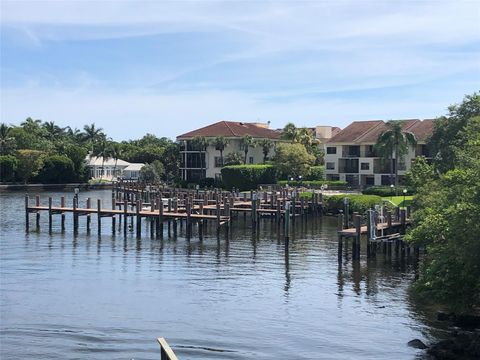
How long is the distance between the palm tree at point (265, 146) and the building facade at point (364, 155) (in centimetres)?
1079

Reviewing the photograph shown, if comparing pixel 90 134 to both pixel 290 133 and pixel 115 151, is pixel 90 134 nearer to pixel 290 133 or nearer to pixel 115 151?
pixel 115 151

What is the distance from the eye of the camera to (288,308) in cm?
2886

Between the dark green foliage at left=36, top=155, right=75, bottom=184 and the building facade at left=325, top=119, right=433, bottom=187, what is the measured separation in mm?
52173

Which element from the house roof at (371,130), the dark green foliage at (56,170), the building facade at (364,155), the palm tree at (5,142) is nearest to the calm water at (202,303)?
the building facade at (364,155)

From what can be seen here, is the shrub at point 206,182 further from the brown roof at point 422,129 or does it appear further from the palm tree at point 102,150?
the palm tree at point 102,150

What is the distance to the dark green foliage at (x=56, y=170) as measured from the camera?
123031 mm

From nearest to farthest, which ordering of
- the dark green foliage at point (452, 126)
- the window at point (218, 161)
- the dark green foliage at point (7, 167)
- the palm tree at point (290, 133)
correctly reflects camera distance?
1. the dark green foliage at point (452, 126)
2. the palm tree at point (290, 133)
3. the window at point (218, 161)
4. the dark green foliage at point (7, 167)

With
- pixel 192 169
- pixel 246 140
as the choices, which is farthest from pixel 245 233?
pixel 192 169

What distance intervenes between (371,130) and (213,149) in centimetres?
2466

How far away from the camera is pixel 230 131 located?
105 meters

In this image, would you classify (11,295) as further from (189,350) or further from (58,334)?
(189,350)

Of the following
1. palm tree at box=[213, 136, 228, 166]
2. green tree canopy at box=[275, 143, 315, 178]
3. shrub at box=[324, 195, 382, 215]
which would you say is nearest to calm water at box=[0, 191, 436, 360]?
shrub at box=[324, 195, 382, 215]

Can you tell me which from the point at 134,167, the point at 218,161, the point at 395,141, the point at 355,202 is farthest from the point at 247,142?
the point at 355,202

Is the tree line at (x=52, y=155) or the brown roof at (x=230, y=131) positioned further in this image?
the tree line at (x=52, y=155)
